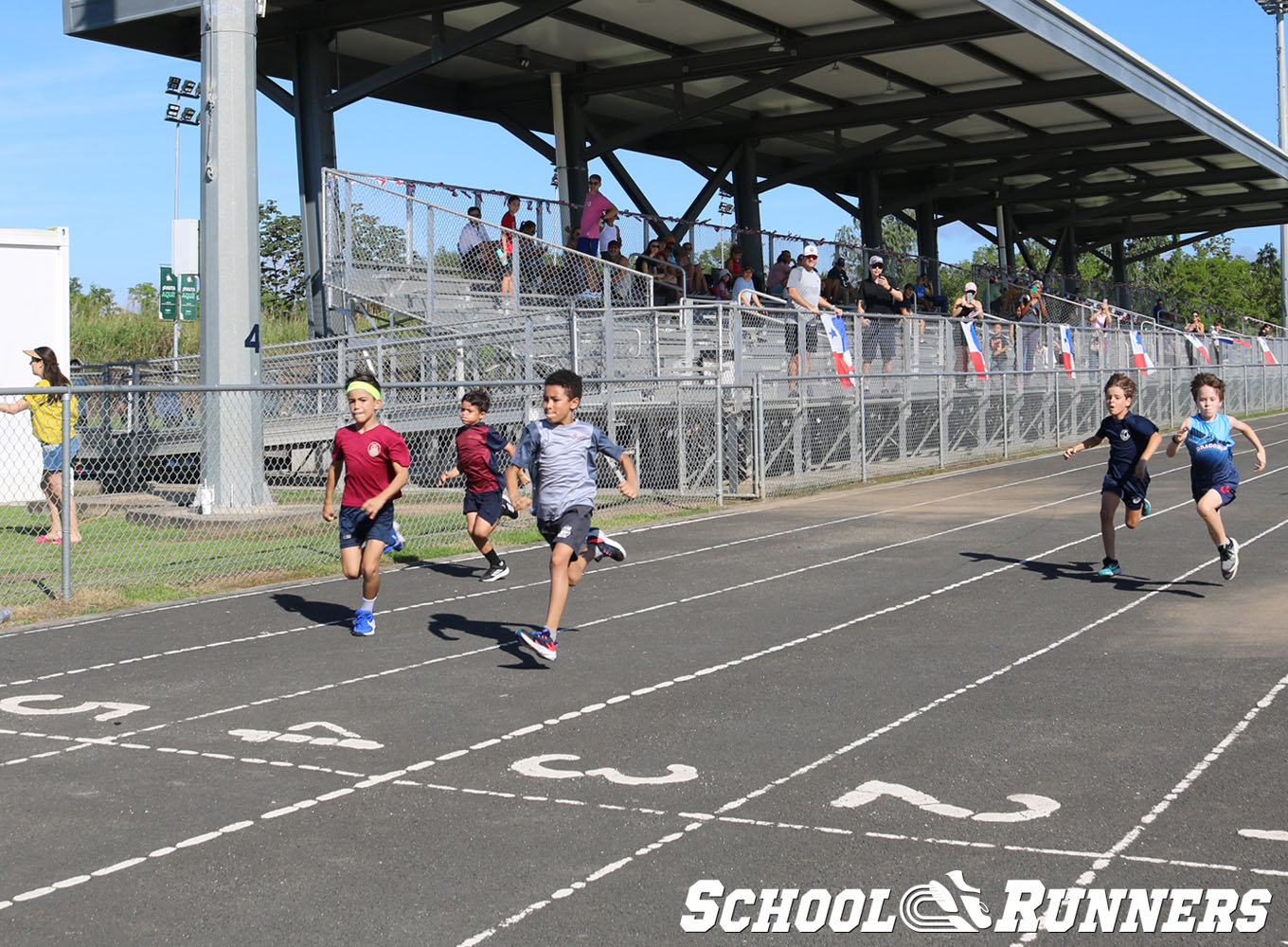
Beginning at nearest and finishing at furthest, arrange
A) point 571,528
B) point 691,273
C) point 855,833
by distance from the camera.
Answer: point 855,833, point 571,528, point 691,273

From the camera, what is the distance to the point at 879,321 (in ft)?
72.0

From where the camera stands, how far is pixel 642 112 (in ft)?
111

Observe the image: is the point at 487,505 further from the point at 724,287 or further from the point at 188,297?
the point at 188,297

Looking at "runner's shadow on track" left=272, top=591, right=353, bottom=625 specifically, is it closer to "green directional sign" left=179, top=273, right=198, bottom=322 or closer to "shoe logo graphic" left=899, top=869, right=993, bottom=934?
"shoe logo graphic" left=899, top=869, right=993, bottom=934

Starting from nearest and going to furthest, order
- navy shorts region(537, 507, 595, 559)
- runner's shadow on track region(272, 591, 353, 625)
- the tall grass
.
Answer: navy shorts region(537, 507, 595, 559), runner's shadow on track region(272, 591, 353, 625), the tall grass

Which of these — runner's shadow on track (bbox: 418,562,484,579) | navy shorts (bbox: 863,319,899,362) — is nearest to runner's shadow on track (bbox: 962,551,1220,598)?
runner's shadow on track (bbox: 418,562,484,579)

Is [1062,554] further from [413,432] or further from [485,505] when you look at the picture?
[413,432]

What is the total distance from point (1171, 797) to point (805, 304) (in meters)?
16.6

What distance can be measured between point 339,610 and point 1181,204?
45.3 m

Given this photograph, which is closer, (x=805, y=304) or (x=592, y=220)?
(x=805, y=304)

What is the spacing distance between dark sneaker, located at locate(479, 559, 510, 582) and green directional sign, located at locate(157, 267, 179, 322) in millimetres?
18613

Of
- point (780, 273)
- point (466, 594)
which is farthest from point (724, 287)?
point (466, 594)

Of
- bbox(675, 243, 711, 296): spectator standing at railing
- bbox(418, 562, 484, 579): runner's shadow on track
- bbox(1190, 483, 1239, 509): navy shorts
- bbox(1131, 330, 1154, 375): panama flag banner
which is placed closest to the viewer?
bbox(1190, 483, 1239, 509): navy shorts

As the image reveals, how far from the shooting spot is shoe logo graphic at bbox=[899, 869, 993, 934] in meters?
4.52
